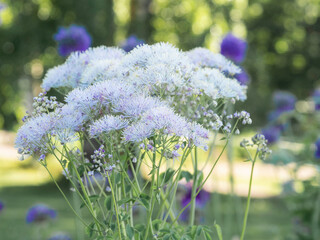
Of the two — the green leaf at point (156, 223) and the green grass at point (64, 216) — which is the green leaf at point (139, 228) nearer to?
the green leaf at point (156, 223)

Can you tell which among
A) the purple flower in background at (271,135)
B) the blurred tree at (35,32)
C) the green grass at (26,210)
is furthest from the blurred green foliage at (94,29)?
the green grass at (26,210)

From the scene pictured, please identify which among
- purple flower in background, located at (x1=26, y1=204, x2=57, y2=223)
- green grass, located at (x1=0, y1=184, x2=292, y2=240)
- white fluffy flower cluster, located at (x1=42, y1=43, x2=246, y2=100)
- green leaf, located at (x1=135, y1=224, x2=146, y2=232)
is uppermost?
green grass, located at (x1=0, y1=184, x2=292, y2=240)

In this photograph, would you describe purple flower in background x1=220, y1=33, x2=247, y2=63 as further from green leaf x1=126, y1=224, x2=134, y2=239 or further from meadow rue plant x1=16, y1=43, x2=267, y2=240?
green leaf x1=126, y1=224, x2=134, y2=239

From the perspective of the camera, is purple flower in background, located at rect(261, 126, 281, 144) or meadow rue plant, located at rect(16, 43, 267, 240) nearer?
meadow rue plant, located at rect(16, 43, 267, 240)

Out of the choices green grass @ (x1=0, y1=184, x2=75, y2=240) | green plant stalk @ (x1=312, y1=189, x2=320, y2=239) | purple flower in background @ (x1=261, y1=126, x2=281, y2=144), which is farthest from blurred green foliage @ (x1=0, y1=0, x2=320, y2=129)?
green plant stalk @ (x1=312, y1=189, x2=320, y2=239)

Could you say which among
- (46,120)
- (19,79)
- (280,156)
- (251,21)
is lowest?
(46,120)

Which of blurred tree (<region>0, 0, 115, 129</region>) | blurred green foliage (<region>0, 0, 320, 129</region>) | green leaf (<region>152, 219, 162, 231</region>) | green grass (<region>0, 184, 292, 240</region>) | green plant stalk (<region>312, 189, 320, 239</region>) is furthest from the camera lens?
blurred tree (<region>0, 0, 115, 129</region>)

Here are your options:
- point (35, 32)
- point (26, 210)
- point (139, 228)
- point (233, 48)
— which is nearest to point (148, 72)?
point (139, 228)

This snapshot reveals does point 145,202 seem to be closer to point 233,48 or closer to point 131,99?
point 131,99

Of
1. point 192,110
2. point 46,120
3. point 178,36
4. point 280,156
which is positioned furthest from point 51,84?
point 178,36

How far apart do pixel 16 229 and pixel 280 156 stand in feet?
10.2

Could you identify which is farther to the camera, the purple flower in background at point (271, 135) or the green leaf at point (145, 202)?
the purple flower in background at point (271, 135)

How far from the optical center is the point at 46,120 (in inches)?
42.8

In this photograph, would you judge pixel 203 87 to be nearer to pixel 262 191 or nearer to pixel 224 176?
pixel 262 191
